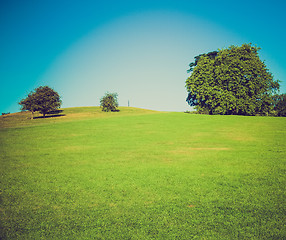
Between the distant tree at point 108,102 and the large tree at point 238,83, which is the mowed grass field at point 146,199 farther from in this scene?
the distant tree at point 108,102

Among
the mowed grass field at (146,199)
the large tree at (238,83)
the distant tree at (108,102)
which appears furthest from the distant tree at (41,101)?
the mowed grass field at (146,199)

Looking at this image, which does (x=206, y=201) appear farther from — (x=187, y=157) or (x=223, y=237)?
(x=187, y=157)

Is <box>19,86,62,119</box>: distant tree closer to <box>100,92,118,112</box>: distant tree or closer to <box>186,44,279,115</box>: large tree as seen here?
<box>100,92,118,112</box>: distant tree

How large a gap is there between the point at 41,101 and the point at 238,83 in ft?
197

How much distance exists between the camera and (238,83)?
3647 centimetres

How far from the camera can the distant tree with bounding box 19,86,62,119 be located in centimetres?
5446

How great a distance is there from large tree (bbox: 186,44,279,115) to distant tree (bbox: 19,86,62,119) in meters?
48.6

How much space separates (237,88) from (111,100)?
162ft

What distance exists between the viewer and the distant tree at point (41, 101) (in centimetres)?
5446

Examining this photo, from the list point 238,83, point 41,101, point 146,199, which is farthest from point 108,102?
point 146,199

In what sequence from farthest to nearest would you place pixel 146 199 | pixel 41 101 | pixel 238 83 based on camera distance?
pixel 41 101
pixel 238 83
pixel 146 199

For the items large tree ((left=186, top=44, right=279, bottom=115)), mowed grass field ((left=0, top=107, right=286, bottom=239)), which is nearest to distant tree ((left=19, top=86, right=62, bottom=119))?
large tree ((left=186, top=44, right=279, bottom=115))

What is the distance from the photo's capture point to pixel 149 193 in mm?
5773

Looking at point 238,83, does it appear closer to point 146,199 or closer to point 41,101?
point 146,199
